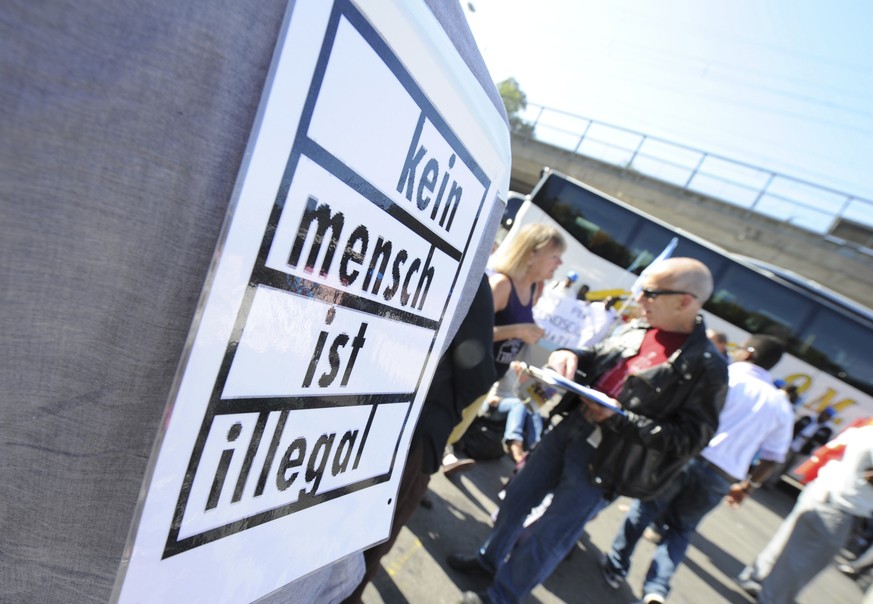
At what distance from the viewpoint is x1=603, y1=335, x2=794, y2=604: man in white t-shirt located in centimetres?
313

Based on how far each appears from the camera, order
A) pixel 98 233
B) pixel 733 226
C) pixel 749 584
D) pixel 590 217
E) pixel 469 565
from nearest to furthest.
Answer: pixel 98 233, pixel 469 565, pixel 749 584, pixel 590 217, pixel 733 226

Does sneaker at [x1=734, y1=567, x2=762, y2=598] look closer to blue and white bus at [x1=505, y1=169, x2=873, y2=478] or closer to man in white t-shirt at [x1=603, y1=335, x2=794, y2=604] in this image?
man in white t-shirt at [x1=603, y1=335, x2=794, y2=604]

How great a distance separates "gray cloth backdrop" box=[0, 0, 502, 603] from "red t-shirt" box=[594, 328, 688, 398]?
2.05m

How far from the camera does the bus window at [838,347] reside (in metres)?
7.03

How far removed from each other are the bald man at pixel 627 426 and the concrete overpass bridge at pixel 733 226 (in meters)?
17.0

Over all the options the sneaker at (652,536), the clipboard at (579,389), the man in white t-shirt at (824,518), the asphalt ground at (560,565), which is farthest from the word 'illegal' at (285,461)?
the sneaker at (652,536)

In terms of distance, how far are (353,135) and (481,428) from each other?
12.8 feet

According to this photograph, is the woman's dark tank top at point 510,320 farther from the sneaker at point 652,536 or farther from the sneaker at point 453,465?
the sneaker at point 652,536

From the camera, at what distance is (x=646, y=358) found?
2.21m

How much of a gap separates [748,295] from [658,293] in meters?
6.24

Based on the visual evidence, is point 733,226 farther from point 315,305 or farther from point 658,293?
point 315,305

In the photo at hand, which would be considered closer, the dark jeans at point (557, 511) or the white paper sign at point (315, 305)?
the white paper sign at point (315, 305)

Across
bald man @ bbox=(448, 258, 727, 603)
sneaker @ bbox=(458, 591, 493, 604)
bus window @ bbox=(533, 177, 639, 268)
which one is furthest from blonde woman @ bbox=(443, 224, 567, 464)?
bus window @ bbox=(533, 177, 639, 268)

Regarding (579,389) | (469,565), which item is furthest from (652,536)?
(579,389)
